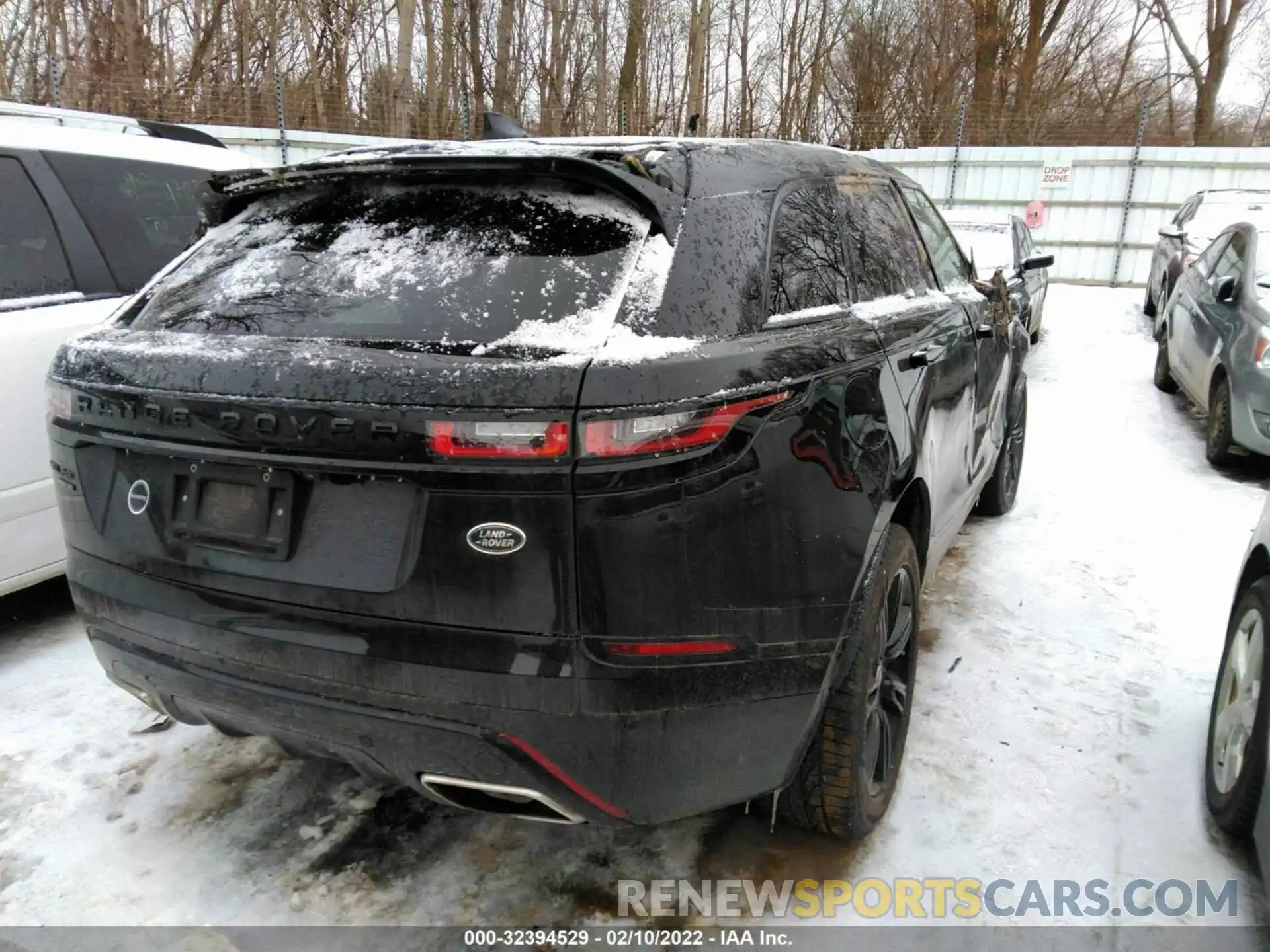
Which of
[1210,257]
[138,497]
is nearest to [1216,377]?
[1210,257]

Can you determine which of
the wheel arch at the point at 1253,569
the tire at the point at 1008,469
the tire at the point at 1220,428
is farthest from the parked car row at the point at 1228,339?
the wheel arch at the point at 1253,569

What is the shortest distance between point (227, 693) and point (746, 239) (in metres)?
1.54

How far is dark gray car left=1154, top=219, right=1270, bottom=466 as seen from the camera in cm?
546

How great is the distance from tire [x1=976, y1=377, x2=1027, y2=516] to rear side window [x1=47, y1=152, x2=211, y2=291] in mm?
4075

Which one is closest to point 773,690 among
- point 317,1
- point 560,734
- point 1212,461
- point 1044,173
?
point 560,734

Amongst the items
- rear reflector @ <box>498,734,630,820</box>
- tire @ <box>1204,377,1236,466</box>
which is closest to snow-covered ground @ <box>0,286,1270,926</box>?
rear reflector @ <box>498,734,630,820</box>

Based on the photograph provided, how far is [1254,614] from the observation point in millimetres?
2527

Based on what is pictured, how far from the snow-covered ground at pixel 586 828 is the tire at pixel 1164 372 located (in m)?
4.67

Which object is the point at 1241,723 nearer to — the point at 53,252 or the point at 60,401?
the point at 60,401

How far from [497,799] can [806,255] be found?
151 centimetres

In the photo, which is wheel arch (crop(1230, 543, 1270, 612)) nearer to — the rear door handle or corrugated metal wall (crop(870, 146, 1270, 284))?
the rear door handle

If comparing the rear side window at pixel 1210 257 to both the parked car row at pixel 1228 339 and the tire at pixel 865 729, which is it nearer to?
the parked car row at pixel 1228 339

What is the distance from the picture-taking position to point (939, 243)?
3.82 metres

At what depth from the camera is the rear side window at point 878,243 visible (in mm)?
2680
